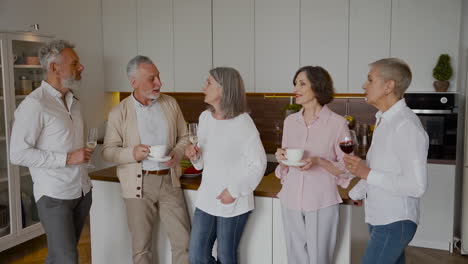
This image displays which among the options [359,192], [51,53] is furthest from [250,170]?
[51,53]

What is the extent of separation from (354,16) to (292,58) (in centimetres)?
72

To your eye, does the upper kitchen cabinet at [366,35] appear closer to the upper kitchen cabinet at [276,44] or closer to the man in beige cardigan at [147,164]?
the upper kitchen cabinet at [276,44]

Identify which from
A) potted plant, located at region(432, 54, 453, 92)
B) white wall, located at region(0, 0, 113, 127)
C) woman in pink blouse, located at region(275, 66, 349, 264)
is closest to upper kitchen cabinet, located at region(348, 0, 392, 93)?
potted plant, located at region(432, 54, 453, 92)

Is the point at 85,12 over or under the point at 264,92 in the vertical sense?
over

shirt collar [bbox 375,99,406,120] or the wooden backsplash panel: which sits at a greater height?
shirt collar [bbox 375,99,406,120]

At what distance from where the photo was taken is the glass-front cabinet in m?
3.78

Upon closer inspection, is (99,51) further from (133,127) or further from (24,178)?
(133,127)

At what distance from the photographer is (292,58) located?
14.5ft

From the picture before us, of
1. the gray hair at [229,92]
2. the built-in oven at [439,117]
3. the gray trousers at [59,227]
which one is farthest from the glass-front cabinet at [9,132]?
the built-in oven at [439,117]

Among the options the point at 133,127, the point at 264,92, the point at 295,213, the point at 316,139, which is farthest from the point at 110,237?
the point at 264,92

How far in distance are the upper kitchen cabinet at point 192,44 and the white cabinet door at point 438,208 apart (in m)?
2.53

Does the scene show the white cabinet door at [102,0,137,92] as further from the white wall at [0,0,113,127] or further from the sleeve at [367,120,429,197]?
the sleeve at [367,120,429,197]

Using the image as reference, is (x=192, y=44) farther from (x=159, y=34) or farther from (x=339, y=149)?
(x=339, y=149)

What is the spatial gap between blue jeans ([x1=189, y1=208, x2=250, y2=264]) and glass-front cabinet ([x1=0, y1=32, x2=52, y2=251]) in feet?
7.64
